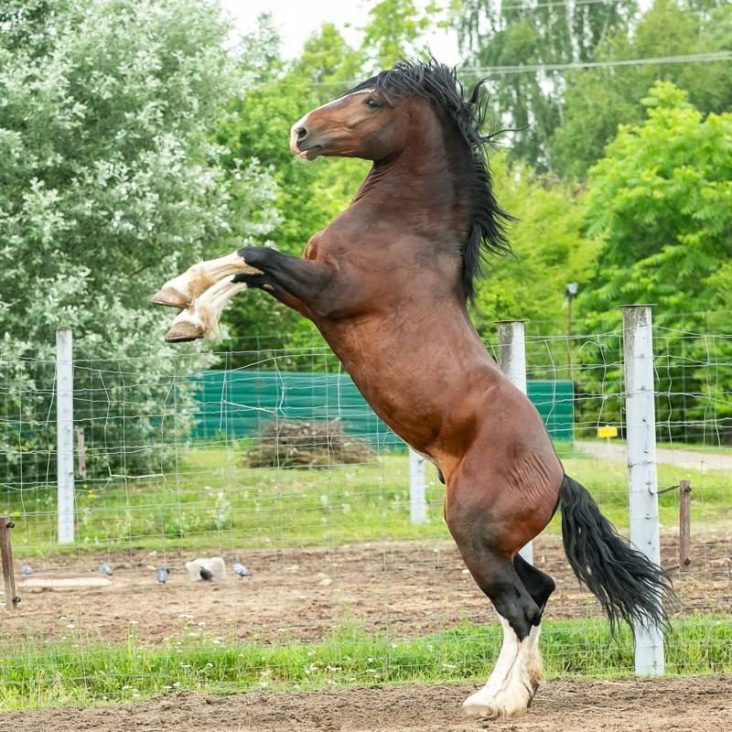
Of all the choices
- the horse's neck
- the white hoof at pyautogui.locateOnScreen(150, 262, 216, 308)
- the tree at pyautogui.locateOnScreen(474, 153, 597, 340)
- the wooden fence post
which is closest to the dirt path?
the tree at pyautogui.locateOnScreen(474, 153, 597, 340)

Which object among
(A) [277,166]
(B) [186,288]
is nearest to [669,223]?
(A) [277,166]

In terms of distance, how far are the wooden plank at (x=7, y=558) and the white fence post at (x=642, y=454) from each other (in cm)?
374

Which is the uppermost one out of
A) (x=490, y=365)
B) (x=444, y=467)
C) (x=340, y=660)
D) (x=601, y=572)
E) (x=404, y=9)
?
(x=404, y=9)

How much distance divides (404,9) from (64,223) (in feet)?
76.9

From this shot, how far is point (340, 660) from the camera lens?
24.6 ft

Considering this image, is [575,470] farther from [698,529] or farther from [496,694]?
[496,694]

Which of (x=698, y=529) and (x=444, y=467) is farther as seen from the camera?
(x=698, y=529)

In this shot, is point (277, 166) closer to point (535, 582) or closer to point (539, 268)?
point (539, 268)

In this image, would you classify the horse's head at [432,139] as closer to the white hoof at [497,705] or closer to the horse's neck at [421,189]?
the horse's neck at [421,189]

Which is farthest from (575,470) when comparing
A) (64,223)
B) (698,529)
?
(64,223)

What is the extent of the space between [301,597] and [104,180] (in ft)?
21.6

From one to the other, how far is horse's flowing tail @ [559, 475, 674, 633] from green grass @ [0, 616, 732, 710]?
1426 millimetres

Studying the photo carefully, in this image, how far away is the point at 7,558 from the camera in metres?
8.39

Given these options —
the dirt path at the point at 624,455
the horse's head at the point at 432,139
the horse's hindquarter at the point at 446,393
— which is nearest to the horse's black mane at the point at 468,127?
the horse's head at the point at 432,139
